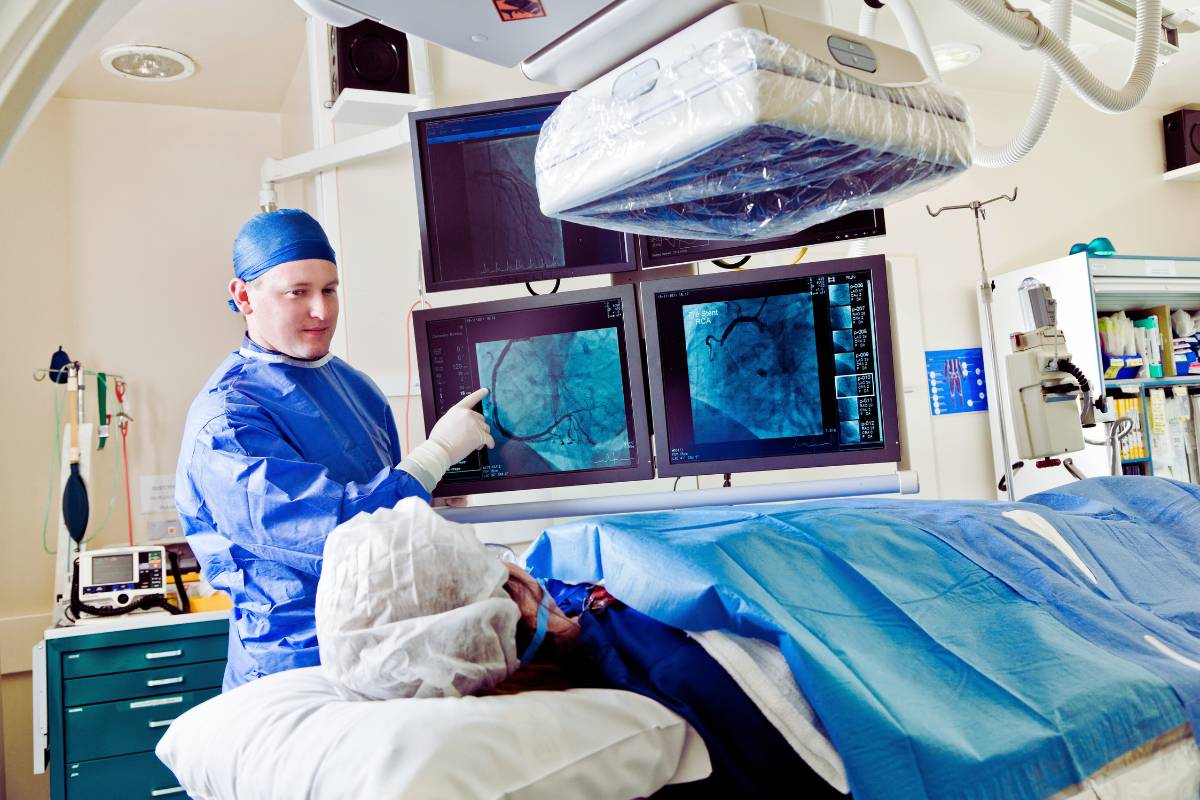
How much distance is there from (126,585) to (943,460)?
3.80m

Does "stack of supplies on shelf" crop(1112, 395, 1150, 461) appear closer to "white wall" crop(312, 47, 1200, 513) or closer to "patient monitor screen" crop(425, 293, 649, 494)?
"white wall" crop(312, 47, 1200, 513)

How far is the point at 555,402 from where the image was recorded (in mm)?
2271

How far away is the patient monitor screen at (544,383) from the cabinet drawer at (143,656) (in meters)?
1.29

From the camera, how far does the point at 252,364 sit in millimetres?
2064

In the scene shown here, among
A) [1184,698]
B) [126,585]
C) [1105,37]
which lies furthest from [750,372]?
[1105,37]

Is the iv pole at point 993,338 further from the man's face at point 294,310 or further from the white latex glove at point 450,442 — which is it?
the man's face at point 294,310

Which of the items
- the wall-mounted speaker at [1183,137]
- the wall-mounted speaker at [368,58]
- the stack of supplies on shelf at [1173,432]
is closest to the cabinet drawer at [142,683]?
the wall-mounted speaker at [368,58]

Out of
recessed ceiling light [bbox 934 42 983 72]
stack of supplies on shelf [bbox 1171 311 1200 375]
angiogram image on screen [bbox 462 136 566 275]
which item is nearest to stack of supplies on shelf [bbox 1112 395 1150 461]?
stack of supplies on shelf [bbox 1171 311 1200 375]

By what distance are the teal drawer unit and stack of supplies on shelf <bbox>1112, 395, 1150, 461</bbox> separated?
14.6 ft

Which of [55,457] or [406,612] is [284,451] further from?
[55,457]

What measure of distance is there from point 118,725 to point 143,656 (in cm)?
21

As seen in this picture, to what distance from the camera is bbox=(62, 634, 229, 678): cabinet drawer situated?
2.90 m

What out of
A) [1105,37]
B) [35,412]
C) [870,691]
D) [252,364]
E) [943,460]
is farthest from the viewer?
[943,460]

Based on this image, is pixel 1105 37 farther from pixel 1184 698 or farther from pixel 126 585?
pixel 126 585
